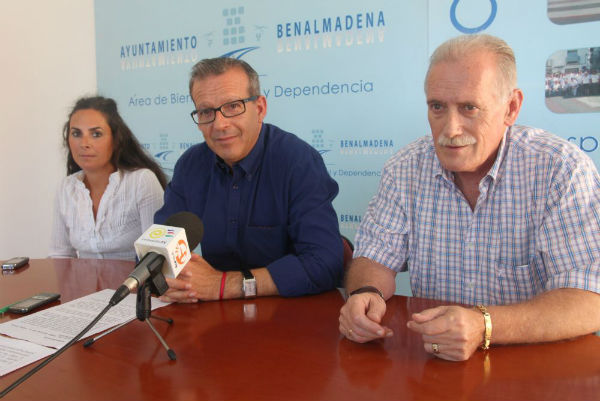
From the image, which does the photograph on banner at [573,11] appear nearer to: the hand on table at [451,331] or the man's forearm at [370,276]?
the man's forearm at [370,276]

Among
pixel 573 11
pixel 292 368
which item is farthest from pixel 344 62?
pixel 292 368

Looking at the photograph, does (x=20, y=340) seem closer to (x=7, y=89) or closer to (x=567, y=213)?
(x=567, y=213)

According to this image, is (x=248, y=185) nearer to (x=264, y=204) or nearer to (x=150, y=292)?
(x=264, y=204)

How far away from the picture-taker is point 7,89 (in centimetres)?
452

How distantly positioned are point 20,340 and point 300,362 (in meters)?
0.73

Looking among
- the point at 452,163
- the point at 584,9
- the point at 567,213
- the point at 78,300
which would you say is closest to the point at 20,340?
the point at 78,300

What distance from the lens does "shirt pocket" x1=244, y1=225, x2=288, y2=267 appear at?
1.94 meters

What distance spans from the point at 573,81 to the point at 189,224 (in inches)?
90.4

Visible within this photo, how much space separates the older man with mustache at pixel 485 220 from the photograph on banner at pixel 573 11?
1.34m

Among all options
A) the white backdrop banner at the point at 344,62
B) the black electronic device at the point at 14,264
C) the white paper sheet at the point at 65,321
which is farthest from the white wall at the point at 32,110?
the white paper sheet at the point at 65,321

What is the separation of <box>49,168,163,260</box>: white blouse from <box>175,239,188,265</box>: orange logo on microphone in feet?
5.31

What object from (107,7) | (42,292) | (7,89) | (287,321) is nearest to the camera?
(287,321)


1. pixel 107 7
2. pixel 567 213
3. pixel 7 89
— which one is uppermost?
pixel 107 7

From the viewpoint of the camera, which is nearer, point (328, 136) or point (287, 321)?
point (287, 321)
